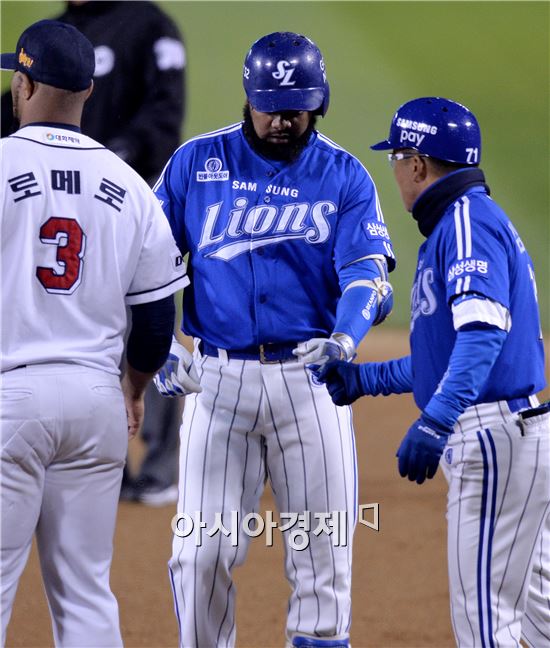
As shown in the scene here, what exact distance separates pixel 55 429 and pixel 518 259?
1.33 metres

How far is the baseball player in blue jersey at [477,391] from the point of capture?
3006mm

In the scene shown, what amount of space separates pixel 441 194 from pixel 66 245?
3.43 feet

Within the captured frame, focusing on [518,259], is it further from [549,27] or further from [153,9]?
[549,27]

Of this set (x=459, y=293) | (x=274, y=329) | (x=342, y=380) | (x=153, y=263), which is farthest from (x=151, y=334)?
(x=459, y=293)

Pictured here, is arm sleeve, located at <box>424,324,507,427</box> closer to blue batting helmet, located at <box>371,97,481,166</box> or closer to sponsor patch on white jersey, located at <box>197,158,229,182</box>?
blue batting helmet, located at <box>371,97,481,166</box>

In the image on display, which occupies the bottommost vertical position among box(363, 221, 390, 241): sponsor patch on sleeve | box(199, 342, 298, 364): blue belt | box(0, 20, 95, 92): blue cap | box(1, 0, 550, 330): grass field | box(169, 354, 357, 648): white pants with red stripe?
box(169, 354, 357, 648): white pants with red stripe

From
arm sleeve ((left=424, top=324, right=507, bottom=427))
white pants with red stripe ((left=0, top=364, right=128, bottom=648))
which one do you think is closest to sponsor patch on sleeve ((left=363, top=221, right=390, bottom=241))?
arm sleeve ((left=424, top=324, right=507, bottom=427))

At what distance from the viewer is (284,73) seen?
355cm

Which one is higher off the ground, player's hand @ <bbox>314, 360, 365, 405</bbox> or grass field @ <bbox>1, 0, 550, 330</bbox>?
grass field @ <bbox>1, 0, 550, 330</bbox>

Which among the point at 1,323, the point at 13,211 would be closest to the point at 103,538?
the point at 1,323

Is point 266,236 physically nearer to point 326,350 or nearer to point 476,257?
point 326,350

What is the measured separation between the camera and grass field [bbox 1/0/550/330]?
1391 centimetres

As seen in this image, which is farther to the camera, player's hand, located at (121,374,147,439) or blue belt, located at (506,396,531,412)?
player's hand, located at (121,374,147,439)

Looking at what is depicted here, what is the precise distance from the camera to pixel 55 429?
301 centimetres
